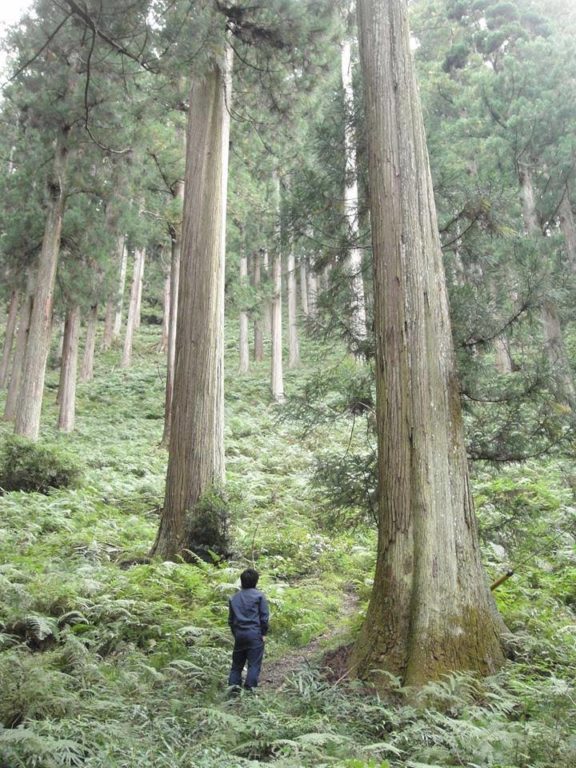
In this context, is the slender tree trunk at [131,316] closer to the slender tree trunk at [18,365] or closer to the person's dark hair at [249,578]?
the slender tree trunk at [18,365]

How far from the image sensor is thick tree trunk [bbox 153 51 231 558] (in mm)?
7406

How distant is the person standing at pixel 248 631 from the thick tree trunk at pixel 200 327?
2577 millimetres

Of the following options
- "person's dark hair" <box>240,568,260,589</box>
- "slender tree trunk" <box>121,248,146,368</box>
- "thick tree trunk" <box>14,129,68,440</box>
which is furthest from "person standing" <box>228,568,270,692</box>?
"slender tree trunk" <box>121,248,146,368</box>

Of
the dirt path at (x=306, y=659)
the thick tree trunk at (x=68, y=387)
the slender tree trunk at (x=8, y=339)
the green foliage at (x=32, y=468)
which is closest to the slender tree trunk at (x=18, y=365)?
the thick tree trunk at (x=68, y=387)

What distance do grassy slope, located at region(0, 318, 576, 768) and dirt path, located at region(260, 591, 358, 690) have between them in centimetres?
12

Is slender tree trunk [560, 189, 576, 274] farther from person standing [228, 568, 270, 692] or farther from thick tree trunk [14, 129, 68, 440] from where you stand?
person standing [228, 568, 270, 692]

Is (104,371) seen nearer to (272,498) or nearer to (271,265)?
(271,265)

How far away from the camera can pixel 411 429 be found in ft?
14.0

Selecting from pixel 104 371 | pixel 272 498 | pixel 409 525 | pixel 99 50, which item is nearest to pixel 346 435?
pixel 272 498

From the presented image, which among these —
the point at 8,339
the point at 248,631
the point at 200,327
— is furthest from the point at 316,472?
the point at 8,339

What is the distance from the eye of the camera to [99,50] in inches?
399

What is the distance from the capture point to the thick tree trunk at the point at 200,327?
7406mm

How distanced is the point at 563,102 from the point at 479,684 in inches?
633

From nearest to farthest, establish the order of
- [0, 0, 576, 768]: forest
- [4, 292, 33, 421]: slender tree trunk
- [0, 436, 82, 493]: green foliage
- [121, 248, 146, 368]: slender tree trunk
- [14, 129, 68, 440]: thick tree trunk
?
[0, 0, 576, 768]: forest, [0, 436, 82, 493]: green foliage, [14, 129, 68, 440]: thick tree trunk, [4, 292, 33, 421]: slender tree trunk, [121, 248, 146, 368]: slender tree trunk
